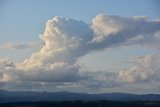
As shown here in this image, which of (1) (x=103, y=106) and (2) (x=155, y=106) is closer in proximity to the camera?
(2) (x=155, y=106)

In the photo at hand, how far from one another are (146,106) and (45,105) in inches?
1758

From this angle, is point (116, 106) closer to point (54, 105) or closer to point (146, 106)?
point (146, 106)

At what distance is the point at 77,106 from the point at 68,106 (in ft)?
13.6

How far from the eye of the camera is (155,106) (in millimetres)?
187000

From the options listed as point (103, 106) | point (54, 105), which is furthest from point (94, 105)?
point (54, 105)

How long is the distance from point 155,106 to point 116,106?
19491mm

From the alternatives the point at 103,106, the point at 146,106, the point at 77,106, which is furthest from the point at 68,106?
the point at 146,106

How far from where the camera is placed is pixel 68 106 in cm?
19350

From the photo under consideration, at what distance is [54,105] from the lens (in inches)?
7697

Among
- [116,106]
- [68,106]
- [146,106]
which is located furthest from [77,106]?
[146,106]

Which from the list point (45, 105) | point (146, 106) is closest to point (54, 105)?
point (45, 105)

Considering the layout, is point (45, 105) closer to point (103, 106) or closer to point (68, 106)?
point (68, 106)

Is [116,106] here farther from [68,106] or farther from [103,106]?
[68,106]

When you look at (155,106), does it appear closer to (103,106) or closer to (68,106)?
(103,106)
